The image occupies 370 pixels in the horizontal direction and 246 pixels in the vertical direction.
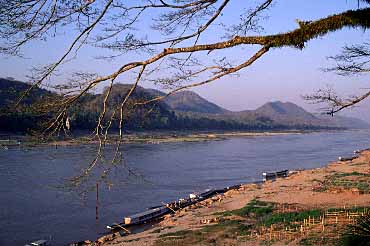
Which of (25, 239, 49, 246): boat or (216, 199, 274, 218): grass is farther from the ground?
(216, 199, 274, 218): grass

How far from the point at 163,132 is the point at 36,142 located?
76.5 meters

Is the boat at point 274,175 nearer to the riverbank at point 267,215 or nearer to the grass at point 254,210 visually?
the riverbank at point 267,215

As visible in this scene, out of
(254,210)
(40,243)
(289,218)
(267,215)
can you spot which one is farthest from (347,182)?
(40,243)

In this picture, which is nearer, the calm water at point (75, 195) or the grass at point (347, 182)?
the calm water at point (75, 195)

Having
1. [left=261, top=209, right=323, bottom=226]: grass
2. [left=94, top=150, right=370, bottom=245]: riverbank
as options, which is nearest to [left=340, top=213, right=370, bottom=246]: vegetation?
[left=94, top=150, right=370, bottom=245]: riverbank

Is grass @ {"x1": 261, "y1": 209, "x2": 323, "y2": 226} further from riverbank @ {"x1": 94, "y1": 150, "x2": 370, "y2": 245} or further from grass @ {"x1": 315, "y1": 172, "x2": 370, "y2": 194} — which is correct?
grass @ {"x1": 315, "y1": 172, "x2": 370, "y2": 194}

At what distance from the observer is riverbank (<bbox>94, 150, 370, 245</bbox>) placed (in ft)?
36.8

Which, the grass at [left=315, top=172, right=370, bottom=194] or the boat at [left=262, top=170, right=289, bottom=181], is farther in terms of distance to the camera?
the boat at [left=262, top=170, right=289, bottom=181]

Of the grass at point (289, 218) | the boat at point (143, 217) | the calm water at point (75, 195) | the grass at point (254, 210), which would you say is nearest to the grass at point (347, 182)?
the grass at point (254, 210)

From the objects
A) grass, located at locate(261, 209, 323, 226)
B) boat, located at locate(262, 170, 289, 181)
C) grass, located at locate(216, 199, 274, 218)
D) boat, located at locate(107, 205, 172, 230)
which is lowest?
boat, located at locate(107, 205, 172, 230)

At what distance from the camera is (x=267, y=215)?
593 inches

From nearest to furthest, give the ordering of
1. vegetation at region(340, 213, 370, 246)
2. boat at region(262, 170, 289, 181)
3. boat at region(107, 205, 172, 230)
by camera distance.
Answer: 1. vegetation at region(340, 213, 370, 246)
2. boat at region(107, 205, 172, 230)
3. boat at region(262, 170, 289, 181)

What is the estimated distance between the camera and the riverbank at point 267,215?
11219 mm

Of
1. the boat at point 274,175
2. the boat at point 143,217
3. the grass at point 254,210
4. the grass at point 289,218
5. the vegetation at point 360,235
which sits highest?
the vegetation at point 360,235
